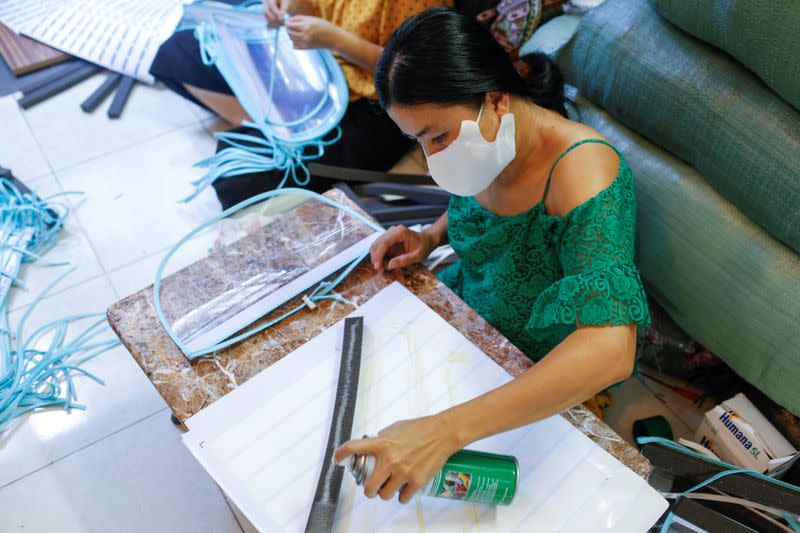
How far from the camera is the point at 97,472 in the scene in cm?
138

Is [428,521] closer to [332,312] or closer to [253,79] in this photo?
[332,312]

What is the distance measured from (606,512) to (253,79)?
155 centimetres

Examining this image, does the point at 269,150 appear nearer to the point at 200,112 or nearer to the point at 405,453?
the point at 200,112

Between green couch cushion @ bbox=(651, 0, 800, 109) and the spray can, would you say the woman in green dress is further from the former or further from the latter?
green couch cushion @ bbox=(651, 0, 800, 109)

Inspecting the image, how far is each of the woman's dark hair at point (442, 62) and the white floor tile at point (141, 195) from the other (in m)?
1.23

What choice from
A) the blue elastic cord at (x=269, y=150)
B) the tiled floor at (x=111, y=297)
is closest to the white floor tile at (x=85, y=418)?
the tiled floor at (x=111, y=297)

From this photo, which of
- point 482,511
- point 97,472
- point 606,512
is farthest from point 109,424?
point 606,512

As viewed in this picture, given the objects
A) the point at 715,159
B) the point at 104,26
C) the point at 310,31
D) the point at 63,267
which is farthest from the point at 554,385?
the point at 104,26

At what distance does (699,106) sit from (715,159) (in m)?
0.10

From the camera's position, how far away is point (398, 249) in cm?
106

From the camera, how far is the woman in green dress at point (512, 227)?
0.73 meters

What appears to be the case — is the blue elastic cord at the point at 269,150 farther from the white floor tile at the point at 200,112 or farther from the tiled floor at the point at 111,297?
the white floor tile at the point at 200,112

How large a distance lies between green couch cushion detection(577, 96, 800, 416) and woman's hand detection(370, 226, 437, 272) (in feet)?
1.48

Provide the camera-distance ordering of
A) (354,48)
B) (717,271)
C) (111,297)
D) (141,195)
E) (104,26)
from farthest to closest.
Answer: (104,26)
(141,195)
(111,297)
(354,48)
(717,271)
